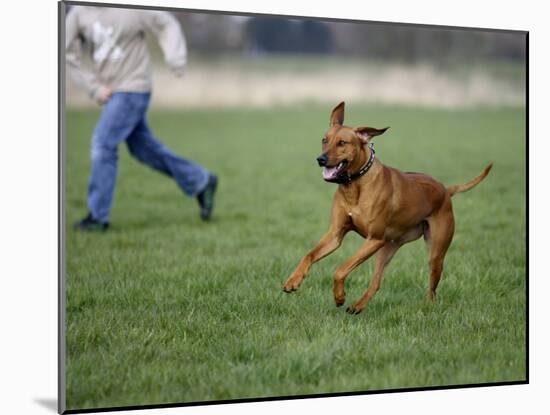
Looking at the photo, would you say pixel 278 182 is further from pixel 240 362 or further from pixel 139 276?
pixel 240 362

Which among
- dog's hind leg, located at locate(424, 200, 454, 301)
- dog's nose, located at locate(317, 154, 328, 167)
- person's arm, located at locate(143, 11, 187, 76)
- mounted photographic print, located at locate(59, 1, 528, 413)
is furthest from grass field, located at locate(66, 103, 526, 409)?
person's arm, located at locate(143, 11, 187, 76)

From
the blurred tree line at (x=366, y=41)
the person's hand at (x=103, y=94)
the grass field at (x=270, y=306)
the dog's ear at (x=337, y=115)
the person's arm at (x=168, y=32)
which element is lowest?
the grass field at (x=270, y=306)

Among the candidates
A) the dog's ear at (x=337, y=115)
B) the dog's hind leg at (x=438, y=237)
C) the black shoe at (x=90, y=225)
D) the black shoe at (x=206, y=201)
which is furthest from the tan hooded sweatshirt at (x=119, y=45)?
the dog's hind leg at (x=438, y=237)

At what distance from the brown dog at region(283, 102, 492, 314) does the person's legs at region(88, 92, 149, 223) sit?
2.61 meters

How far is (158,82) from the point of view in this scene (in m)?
11.8

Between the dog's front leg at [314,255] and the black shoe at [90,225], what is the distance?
3.05m

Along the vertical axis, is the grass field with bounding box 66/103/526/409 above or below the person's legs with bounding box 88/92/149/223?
below

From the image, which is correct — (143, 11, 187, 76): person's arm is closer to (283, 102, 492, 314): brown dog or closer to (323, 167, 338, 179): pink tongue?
(283, 102, 492, 314): brown dog

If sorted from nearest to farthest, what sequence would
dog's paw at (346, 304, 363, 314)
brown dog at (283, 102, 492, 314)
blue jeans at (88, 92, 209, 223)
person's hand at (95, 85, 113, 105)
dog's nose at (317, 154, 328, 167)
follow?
1. dog's nose at (317, 154, 328, 167)
2. brown dog at (283, 102, 492, 314)
3. dog's paw at (346, 304, 363, 314)
4. person's hand at (95, 85, 113, 105)
5. blue jeans at (88, 92, 209, 223)

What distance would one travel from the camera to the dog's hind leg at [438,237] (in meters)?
5.32

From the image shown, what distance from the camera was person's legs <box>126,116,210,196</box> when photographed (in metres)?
7.59

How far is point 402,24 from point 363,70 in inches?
185

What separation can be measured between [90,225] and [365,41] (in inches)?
106

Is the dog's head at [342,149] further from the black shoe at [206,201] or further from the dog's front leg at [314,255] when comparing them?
the black shoe at [206,201]
